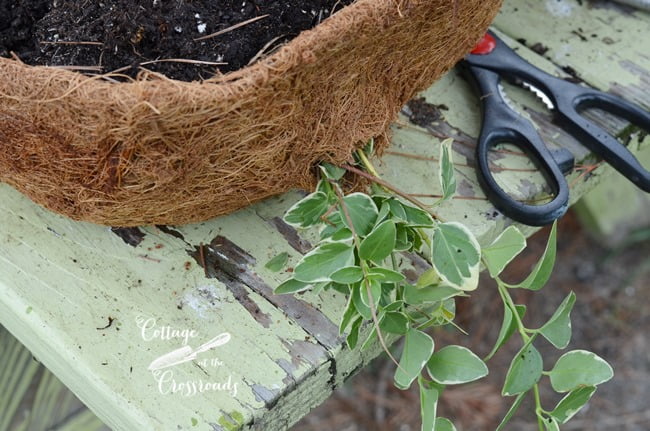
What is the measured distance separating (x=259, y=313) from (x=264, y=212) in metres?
0.10

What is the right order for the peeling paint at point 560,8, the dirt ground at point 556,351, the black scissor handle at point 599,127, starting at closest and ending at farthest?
the black scissor handle at point 599,127
the peeling paint at point 560,8
the dirt ground at point 556,351

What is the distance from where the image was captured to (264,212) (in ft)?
2.02

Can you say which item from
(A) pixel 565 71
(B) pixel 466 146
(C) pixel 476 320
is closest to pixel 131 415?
(B) pixel 466 146

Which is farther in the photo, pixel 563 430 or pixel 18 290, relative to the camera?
pixel 563 430

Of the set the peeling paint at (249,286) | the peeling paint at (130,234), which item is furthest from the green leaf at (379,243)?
the peeling paint at (130,234)

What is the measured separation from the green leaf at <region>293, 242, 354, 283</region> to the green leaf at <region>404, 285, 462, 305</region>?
0.15ft

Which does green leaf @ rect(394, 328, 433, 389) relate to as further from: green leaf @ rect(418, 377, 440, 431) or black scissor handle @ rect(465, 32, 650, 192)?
black scissor handle @ rect(465, 32, 650, 192)

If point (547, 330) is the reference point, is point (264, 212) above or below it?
below

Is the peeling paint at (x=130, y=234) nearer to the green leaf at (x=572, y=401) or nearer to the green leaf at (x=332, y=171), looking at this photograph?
the green leaf at (x=332, y=171)

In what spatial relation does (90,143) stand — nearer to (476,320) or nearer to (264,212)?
(264,212)

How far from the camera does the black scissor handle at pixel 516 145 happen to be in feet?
1.94

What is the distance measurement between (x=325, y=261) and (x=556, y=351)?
78 cm

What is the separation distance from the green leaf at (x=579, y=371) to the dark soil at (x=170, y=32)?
0.95 ft

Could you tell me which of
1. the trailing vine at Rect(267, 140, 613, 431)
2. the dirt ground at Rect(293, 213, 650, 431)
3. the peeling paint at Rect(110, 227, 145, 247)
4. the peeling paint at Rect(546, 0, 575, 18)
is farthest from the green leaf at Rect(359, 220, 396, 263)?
the dirt ground at Rect(293, 213, 650, 431)
